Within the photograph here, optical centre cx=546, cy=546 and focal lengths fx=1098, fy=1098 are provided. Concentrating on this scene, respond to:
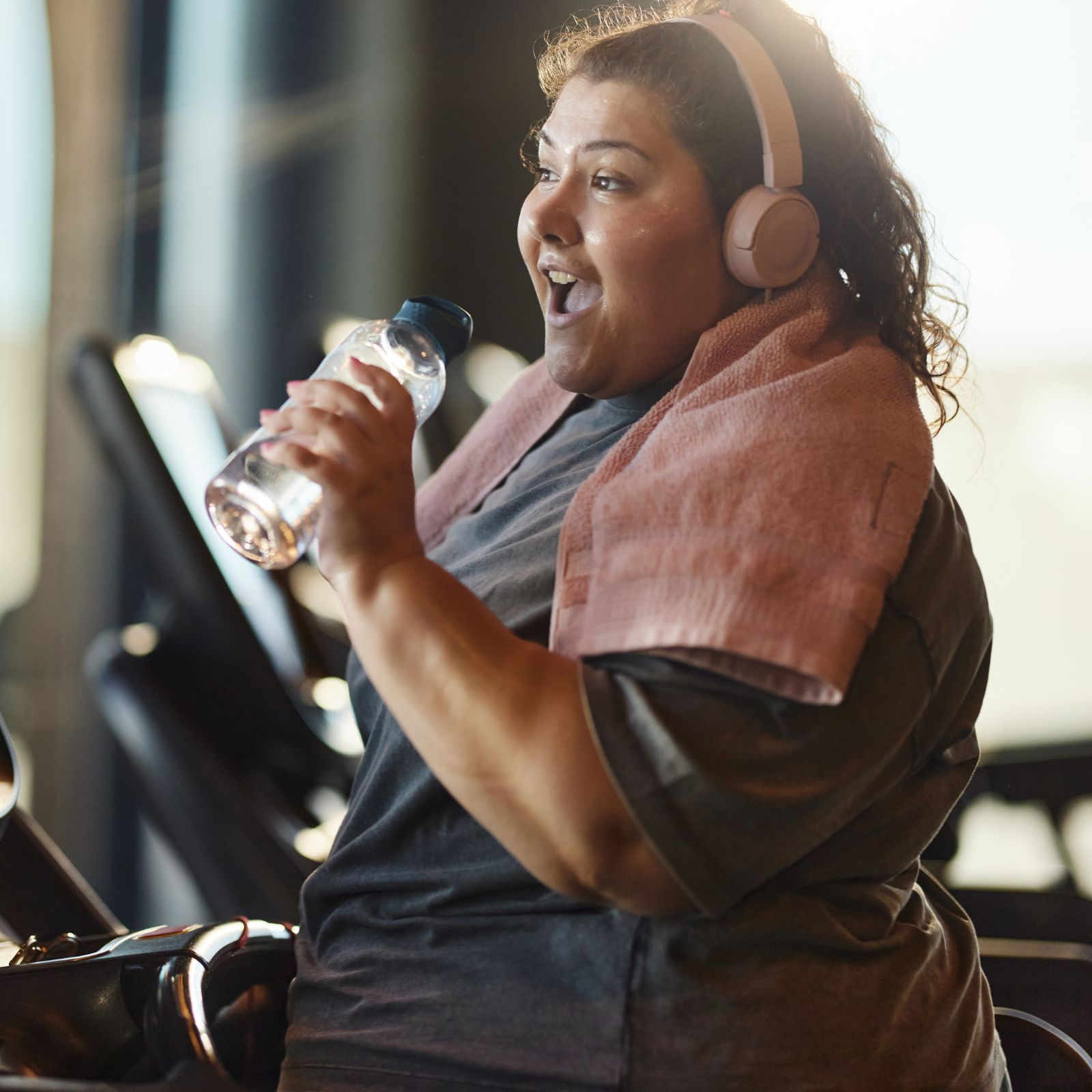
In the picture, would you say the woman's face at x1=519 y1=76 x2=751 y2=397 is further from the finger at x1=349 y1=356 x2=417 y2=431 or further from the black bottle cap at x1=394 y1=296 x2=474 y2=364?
the finger at x1=349 y1=356 x2=417 y2=431

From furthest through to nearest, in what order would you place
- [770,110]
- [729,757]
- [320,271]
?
1. [320,271]
2. [770,110]
3. [729,757]

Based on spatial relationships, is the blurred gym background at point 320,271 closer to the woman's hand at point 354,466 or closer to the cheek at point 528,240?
the cheek at point 528,240

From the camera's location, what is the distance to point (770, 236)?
85 cm

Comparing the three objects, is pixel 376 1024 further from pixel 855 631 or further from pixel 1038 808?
pixel 1038 808

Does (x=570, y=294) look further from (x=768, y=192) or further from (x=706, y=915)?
(x=706, y=915)

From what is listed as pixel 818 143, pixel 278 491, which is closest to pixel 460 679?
pixel 278 491

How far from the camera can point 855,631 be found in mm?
652

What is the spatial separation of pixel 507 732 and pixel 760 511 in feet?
0.69

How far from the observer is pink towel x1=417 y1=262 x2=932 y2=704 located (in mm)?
658

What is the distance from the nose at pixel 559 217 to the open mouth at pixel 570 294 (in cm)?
3

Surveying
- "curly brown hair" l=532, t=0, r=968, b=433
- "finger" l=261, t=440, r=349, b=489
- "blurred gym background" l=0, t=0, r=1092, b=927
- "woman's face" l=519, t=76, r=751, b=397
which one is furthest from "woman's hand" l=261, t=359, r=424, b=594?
"blurred gym background" l=0, t=0, r=1092, b=927

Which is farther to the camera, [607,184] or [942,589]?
[607,184]

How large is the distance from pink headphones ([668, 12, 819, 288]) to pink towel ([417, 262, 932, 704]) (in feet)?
0.12

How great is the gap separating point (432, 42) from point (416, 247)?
40 cm
